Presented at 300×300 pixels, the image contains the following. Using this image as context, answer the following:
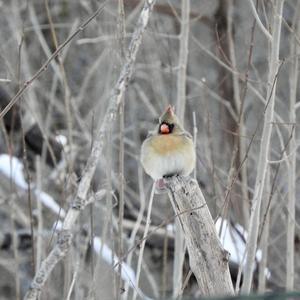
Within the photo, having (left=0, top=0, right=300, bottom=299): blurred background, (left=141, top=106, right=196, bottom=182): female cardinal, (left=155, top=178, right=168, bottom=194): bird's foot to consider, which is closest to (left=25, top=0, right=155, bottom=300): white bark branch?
(left=0, top=0, right=300, bottom=299): blurred background

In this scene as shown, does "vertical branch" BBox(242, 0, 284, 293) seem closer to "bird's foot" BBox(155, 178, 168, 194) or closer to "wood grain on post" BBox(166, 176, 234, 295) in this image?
"bird's foot" BBox(155, 178, 168, 194)

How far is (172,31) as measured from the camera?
6766mm

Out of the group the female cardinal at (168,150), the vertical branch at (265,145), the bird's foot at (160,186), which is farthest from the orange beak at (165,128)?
the vertical branch at (265,145)

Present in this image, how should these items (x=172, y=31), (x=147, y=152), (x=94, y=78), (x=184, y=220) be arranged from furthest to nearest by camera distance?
(x=94, y=78), (x=172, y=31), (x=147, y=152), (x=184, y=220)

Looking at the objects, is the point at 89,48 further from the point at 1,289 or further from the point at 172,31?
the point at 1,289

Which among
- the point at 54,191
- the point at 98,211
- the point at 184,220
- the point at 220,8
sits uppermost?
the point at 220,8

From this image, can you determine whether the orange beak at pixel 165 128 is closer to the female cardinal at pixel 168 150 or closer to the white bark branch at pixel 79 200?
the female cardinal at pixel 168 150

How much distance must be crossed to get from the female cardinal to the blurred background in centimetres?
9

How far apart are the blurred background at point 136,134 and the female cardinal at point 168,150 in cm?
9

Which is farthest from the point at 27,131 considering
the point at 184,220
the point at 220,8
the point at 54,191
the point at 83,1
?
the point at 184,220

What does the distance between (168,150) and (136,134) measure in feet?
9.16

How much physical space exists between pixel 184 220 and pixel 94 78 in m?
4.96

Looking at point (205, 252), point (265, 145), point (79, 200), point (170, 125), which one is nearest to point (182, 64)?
point (170, 125)

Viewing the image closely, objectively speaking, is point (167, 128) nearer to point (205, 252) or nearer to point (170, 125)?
point (170, 125)
